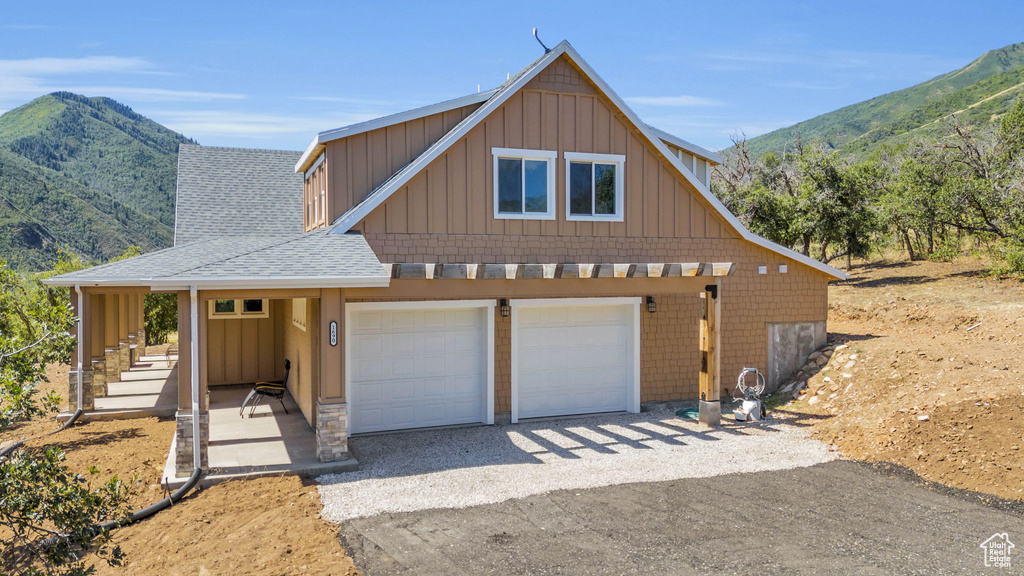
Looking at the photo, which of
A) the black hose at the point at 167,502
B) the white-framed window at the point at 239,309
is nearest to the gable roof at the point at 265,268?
the black hose at the point at 167,502

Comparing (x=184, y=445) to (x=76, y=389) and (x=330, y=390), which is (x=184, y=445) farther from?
(x=76, y=389)

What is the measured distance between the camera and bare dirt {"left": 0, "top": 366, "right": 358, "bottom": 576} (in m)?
6.23

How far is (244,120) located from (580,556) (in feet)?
367

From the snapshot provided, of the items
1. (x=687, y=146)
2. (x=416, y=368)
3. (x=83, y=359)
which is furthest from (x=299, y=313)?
(x=687, y=146)

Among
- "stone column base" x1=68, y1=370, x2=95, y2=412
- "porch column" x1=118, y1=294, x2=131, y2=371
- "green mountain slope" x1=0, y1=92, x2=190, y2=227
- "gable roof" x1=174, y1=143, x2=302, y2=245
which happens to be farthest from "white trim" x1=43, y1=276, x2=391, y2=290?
"green mountain slope" x1=0, y1=92, x2=190, y2=227

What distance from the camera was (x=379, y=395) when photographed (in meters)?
11.5

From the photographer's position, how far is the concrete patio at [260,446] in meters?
9.01

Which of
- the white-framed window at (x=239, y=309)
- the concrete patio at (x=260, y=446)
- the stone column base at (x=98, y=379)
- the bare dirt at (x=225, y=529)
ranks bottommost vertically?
the bare dirt at (x=225, y=529)

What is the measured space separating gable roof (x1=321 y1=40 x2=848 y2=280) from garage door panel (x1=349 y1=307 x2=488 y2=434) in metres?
1.86

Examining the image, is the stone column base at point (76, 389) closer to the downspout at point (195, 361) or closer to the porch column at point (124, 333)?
the porch column at point (124, 333)

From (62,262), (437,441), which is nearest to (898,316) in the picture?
(437,441)

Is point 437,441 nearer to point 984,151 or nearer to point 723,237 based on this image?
point 723,237
